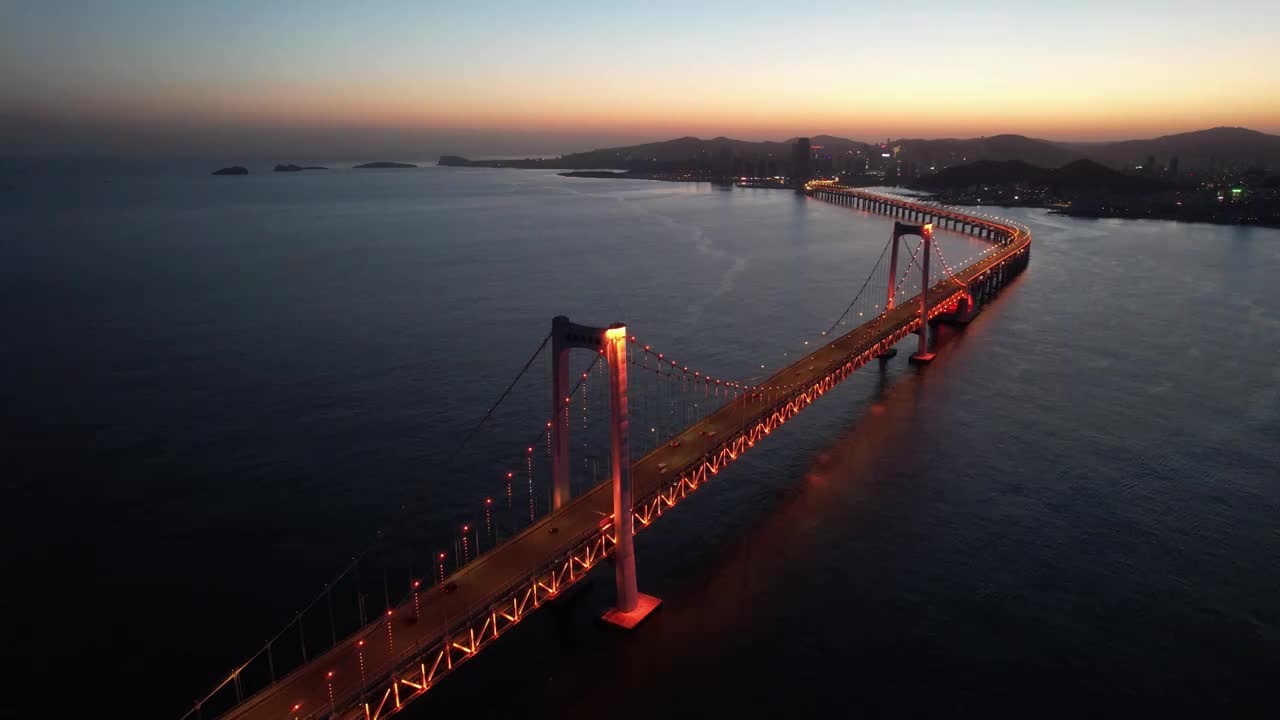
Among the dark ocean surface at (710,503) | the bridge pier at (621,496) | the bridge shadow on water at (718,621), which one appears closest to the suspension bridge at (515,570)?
the bridge pier at (621,496)

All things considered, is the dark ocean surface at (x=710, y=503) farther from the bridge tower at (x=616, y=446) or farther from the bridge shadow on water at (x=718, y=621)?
the bridge tower at (x=616, y=446)

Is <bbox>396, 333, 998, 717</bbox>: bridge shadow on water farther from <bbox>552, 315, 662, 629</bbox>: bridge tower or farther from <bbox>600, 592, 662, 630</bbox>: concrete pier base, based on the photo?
<bbox>552, 315, 662, 629</bbox>: bridge tower

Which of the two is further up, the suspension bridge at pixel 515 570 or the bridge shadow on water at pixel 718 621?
the suspension bridge at pixel 515 570

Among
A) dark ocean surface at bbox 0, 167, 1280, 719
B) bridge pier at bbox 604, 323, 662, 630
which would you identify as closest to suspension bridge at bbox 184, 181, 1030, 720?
bridge pier at bbox 604, 323, 662, 630

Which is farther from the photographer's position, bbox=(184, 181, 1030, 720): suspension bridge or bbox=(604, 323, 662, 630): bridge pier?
bbox=(604, 323, 662, 630): bridge pier

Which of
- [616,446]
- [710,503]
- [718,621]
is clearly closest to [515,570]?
[616,446]

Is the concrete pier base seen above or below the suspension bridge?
below

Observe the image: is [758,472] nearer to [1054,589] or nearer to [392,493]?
[1054,589]

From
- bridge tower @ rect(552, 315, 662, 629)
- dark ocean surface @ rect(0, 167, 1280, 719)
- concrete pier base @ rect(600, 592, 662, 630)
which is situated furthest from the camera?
concrete pier base @ rect(600, 592, 662, 630)

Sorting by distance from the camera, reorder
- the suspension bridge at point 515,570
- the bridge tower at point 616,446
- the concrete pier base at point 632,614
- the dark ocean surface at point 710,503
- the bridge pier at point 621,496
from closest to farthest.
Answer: the suspension bridge at point 515,570 → the bridge pier at point 621,496 → the bridge tower at point 616,446 → the dark ocean surface at point 710,503 → the concrete pier base at point 632,614
